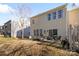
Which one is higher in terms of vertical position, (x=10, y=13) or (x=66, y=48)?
(x=10, y=13)

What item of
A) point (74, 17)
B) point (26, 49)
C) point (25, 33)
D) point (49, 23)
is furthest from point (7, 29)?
point (74, 17)

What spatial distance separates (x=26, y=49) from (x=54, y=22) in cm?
74

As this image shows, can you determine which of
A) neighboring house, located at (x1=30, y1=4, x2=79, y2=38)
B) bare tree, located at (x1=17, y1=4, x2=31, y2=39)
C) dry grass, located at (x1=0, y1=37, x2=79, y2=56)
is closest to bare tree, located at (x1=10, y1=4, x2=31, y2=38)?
bare tree, located at (x1=17, y1=4, x2=31, y2=39)

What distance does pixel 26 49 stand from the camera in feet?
20.3

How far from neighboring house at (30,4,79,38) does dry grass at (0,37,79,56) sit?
227 mm

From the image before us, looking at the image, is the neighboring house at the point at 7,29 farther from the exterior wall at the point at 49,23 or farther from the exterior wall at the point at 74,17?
the exterior wall at the point at 74,17

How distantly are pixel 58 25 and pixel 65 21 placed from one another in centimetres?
16

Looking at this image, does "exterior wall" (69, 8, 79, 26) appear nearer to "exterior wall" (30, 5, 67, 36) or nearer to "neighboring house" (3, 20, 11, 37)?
"exterior wall" (30, 5, 67, 36)

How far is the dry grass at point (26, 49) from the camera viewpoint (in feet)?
20.1

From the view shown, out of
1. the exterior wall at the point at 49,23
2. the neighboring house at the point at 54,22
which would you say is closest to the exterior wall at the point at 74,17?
the neighboring house at the point at 54,22

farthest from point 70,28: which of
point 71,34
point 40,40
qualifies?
point 40,40

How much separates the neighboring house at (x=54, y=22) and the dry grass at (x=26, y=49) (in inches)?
8.9

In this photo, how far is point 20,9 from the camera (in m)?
6.18

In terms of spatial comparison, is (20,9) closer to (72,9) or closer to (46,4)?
(46,4)
